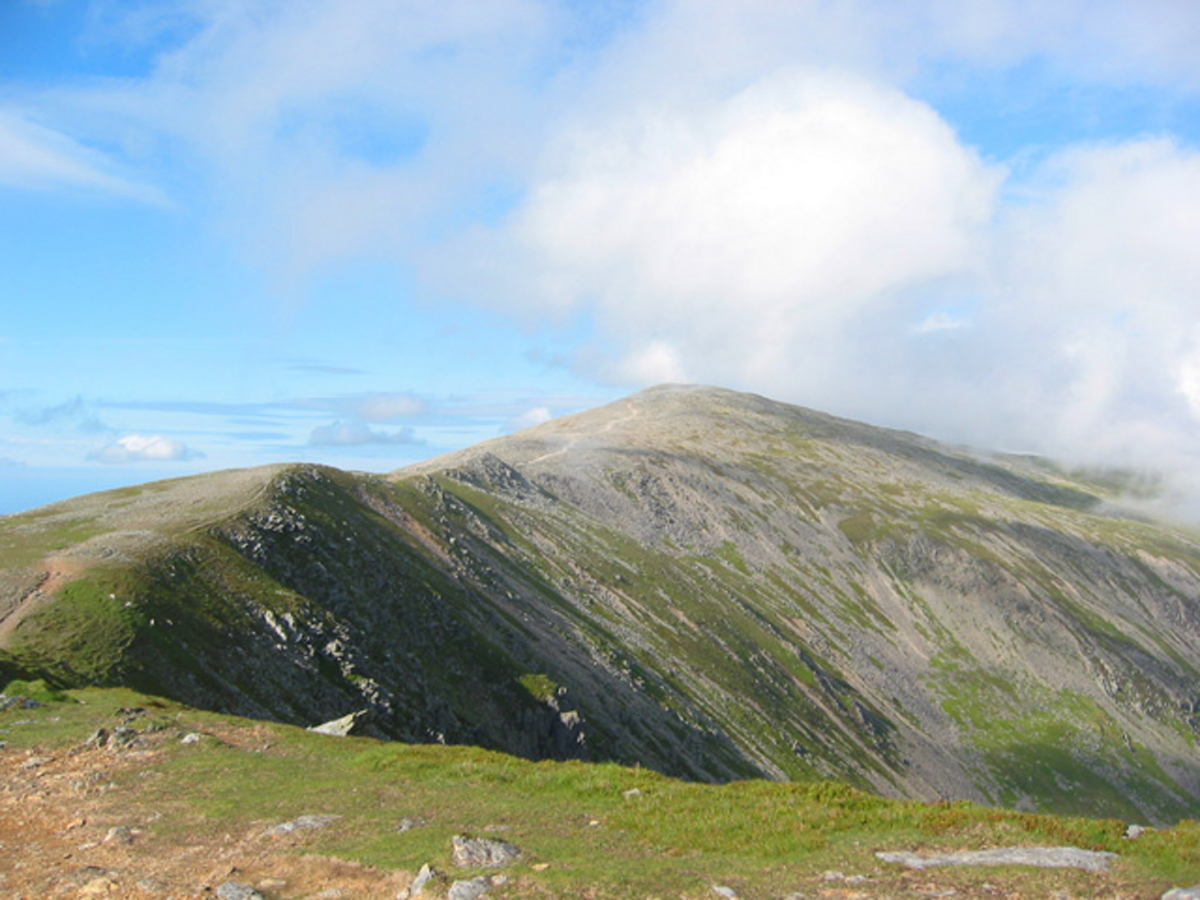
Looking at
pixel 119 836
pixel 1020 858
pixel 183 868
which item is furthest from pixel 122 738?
pixel 1020 858

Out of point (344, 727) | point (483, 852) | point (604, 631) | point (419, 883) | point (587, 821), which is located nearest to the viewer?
point (419, 883)

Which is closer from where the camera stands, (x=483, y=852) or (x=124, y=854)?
(x=483, y=852)

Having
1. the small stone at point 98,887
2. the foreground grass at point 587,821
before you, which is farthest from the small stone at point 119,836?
the small stone at point 98,887

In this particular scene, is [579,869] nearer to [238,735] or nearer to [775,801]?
[775,801]

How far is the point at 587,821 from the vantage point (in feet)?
67.2

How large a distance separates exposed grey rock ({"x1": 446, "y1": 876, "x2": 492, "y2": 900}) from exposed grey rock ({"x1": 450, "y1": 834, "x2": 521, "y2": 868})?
1.26 metres

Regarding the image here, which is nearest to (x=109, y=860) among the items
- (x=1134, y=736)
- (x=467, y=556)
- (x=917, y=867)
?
(x=917, y=867)

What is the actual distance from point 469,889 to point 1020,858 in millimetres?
11240

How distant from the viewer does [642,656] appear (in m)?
103

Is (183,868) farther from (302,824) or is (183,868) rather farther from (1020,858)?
(1020,858)

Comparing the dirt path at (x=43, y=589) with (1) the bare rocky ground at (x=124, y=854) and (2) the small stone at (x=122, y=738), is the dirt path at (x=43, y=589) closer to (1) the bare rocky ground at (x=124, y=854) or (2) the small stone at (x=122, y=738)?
(2) the small stone at (x=122, y=738)

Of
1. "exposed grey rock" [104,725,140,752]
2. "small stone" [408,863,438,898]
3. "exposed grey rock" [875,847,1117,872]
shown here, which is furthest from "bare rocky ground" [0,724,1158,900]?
"exposed grey rock" [104,725,140,752]

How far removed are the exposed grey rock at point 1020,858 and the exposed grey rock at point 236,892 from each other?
13170mm

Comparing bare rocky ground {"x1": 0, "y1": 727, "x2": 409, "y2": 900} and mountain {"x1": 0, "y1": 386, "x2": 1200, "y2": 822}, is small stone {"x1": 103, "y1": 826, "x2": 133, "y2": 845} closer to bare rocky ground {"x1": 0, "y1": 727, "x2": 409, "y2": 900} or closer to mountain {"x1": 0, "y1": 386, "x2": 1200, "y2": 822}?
bare rocky ground {"x1": 0, "y1": 727, "x2": 409, "y2": 900}
